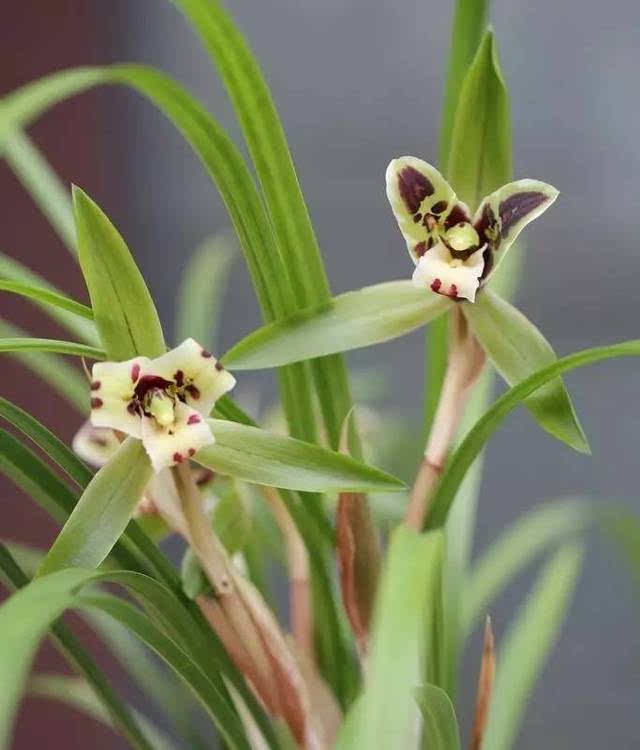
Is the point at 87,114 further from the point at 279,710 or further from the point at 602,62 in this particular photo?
the point at 279,710

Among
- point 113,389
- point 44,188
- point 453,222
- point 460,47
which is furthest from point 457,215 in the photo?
point 44,188

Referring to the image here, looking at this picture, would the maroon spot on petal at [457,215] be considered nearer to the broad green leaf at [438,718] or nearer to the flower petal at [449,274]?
the flower petal at [449,274]

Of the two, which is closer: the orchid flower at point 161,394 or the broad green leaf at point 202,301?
the orchid flower at point 161,394

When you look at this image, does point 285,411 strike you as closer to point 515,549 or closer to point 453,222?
point 453,222

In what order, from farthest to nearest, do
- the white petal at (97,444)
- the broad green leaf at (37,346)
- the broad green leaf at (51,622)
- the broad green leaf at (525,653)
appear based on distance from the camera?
1. the broad green leaf at (525,653)
2. the white petal at (97,444)
3. the broad green leaf at (37,346)
4. the broad green leaf at (51,622)

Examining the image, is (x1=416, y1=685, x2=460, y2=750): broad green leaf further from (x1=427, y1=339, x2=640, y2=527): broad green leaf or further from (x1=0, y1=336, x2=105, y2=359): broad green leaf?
(x1=0, y1=336, x2=105, y2=359): broad green leaf

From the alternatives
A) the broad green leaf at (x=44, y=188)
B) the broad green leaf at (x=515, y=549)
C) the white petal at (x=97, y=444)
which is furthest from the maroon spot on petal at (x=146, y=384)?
the broad green leaf at (x=515, y=549)

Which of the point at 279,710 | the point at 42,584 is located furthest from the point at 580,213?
the point at 42,584
